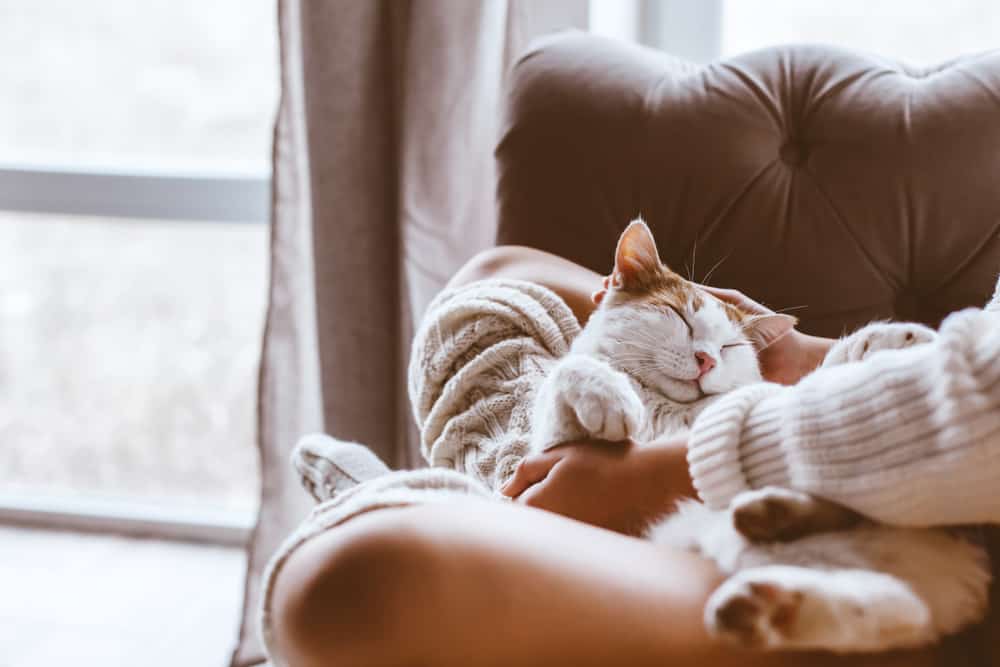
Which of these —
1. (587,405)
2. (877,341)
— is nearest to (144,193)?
(587,405)

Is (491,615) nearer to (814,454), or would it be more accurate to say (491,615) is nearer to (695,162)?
(814,454)

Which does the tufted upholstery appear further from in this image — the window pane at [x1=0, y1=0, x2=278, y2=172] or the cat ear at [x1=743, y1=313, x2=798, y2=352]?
the window pane at [x1=0, y1=0, x2=278, y2=172]

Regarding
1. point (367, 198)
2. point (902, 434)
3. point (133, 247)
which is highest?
point (902, 434)

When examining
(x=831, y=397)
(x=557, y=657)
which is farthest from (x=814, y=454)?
(x=557, y=657)

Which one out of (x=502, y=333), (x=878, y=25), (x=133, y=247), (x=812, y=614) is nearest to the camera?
(x=812, y=614)

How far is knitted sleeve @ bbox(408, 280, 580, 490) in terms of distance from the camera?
889 millimetres

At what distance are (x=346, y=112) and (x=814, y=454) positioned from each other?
3.32 ft

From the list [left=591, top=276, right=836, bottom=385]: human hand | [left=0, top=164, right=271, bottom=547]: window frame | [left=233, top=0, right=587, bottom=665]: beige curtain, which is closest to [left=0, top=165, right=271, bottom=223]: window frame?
[left=0, top=164, right=271, bottom=547]: window frame

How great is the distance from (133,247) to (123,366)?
0.26m

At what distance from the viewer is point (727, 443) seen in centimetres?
61

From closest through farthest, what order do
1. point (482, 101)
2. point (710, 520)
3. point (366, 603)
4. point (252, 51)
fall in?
point (366, 603) → point (710, 520) → point (482, 101) → point (252, 51)

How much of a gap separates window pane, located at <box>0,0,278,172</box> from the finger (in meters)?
1.12

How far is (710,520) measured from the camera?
628mm

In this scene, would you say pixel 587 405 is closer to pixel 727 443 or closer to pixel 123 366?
pixel 727 443
